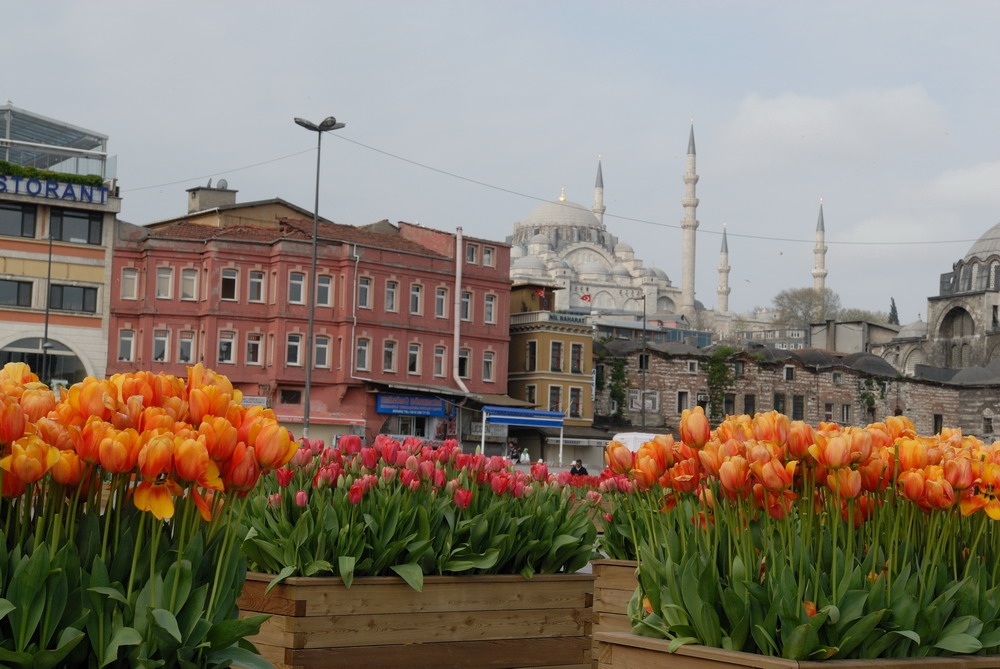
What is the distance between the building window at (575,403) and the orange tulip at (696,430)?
53.0 m

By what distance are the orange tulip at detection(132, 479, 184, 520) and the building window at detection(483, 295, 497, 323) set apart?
5095cm

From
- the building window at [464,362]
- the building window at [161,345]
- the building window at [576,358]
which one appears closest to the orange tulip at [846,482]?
the building window at [161,345]

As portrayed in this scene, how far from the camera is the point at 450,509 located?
7203 millimetres

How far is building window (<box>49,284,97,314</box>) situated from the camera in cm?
4888

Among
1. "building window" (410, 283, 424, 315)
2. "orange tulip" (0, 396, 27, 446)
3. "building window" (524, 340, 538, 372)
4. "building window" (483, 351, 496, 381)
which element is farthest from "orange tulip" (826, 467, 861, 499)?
"building window" (524, 340, 538, 372)

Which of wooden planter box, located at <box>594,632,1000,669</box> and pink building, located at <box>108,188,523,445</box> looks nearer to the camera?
wooden planter box, located at <box>594,632,1000,669</box>

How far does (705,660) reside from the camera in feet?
15.8

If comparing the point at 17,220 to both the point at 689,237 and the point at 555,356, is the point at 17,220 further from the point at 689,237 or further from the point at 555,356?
the point at 689,237

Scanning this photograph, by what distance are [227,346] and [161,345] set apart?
242cm

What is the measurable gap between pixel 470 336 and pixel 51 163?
58.2 feet

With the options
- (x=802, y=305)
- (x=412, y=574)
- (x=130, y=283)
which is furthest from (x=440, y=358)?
(x=802, y=305)

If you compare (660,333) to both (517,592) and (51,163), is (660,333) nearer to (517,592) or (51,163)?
(51,163)

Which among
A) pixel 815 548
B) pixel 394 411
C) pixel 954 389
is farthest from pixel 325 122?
pixel 954 389

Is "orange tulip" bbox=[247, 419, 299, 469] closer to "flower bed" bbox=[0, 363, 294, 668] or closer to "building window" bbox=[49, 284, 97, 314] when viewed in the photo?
"flower bed" bbox=[0, 363, 294, 668]
